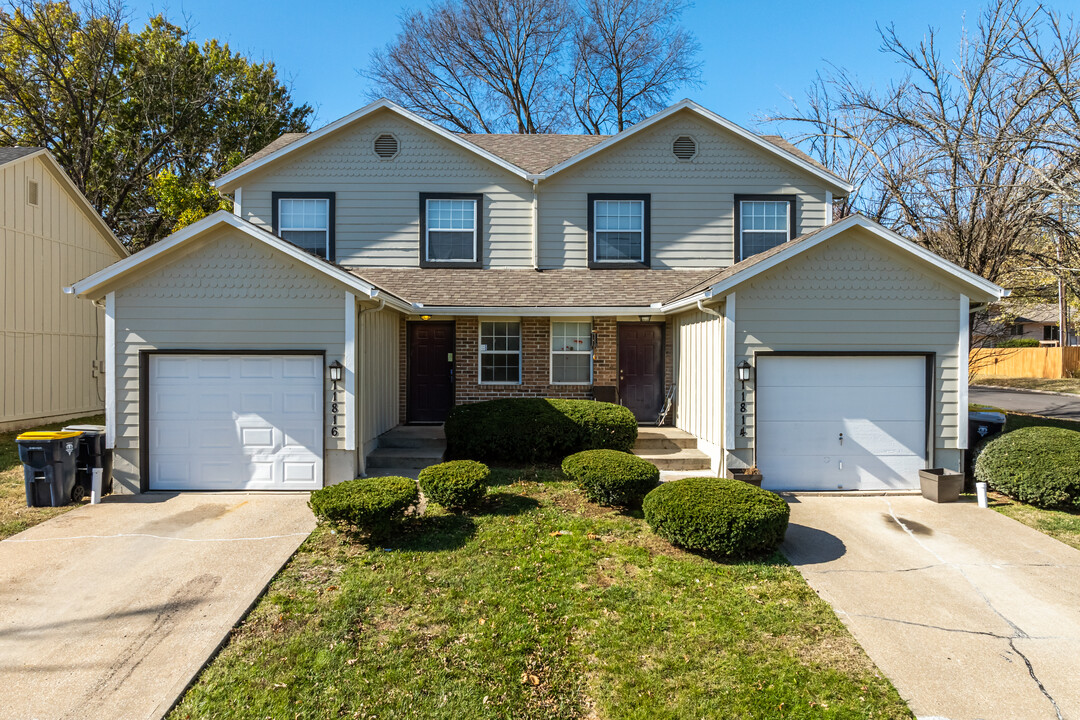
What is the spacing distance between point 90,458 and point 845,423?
1132 centimetres

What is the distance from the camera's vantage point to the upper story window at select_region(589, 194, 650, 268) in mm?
12945

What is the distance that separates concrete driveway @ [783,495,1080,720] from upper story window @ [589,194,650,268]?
6653 millimetres

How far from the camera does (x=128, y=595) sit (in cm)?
548

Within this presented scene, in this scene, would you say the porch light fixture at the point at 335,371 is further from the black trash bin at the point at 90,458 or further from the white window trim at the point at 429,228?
the white window trim at the point at 429,228

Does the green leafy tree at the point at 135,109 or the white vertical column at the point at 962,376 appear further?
the green leafy tree at the point at 135,109

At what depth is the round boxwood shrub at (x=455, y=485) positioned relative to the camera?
24.0ft

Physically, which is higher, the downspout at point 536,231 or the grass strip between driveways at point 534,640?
the downspout at point 536,231

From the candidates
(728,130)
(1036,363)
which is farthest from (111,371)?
(1036,363)

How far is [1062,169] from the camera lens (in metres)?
10.1

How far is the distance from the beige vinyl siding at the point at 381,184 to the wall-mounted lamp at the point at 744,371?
5.69 metres

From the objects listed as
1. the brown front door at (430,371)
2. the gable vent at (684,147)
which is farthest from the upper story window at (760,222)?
the brown front door at (430,371)

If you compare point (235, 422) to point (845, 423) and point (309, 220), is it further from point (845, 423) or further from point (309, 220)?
point (845, 423)

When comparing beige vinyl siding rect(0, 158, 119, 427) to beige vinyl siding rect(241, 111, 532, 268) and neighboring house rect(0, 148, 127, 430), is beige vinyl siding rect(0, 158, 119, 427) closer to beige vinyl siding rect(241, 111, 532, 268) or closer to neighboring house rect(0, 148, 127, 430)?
neighboring house rect(0, 148, 127, 430)

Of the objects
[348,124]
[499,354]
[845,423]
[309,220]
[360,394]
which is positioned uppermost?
[348,124]
